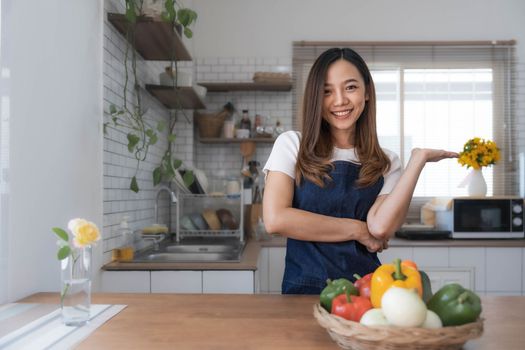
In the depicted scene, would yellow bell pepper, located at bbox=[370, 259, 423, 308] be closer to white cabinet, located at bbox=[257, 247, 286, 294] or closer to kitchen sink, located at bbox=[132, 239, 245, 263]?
kitchen sink, located at bbox=[132, 239, 245, 263]

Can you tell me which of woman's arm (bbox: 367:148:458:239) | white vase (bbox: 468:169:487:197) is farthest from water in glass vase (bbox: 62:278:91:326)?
white vase (bbox: 468:169:487:197)

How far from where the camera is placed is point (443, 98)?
410cm

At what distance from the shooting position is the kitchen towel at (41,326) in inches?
43.4

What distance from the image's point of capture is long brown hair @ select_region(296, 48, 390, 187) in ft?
5.67

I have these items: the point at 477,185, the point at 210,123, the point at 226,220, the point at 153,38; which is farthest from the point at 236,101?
the point at 477,185

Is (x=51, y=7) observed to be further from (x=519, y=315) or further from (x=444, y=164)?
(x=444, y=164)

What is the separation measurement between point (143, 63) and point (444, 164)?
2532mm

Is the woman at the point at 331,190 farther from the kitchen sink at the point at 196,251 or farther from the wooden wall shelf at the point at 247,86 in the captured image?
the wooden wall shelf at the point at 247,86

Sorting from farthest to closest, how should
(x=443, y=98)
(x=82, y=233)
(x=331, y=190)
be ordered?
(x=443, y=98) → (x=331, y=190) → (x=82, y=233)

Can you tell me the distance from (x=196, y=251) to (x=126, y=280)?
2.42 ft

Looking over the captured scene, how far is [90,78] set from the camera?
2139 millimetres

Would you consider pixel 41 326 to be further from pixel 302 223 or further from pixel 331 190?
pixel 331 190

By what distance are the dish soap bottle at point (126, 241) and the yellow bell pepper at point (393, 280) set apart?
1.67 metres

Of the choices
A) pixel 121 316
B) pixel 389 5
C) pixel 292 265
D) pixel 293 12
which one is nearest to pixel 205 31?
pixel 293 12
